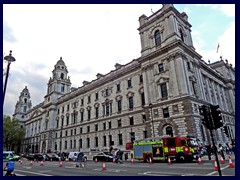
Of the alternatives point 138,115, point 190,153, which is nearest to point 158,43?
point 138,115

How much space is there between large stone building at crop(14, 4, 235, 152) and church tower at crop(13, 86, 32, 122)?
51.3 m

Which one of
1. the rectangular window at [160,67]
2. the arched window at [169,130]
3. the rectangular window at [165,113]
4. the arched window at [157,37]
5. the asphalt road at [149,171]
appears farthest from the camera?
the arched window at [157,37]

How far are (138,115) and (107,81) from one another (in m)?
13.3

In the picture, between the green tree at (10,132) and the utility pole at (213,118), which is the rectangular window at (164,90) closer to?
the utility pole at (213,118)

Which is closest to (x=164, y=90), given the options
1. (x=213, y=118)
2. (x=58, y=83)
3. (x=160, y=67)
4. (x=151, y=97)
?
(x=151, y=97)

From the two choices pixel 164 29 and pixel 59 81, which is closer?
pixel 164 29

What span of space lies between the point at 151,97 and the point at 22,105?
91.8 m

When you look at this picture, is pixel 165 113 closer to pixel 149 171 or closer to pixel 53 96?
pixel 149 171

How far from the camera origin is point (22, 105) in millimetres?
104188

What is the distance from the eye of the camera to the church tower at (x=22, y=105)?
102688mm

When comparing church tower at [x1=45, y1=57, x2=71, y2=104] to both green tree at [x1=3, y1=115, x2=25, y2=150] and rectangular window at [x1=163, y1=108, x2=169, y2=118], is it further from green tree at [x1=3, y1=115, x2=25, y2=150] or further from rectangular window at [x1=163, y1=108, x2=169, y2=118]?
rectangular window at [x1=163, y1=108, x2=169, y2=118]

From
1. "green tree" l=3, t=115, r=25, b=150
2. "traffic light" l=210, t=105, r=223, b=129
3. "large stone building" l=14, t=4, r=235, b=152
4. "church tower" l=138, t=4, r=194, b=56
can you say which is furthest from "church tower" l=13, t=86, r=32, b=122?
"traffic light" l=210, t=105, r=223, b=129

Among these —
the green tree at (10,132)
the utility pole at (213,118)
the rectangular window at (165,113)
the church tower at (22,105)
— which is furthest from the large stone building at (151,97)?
the church tower at (22,105)

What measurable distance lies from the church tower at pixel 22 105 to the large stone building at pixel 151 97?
168ft
